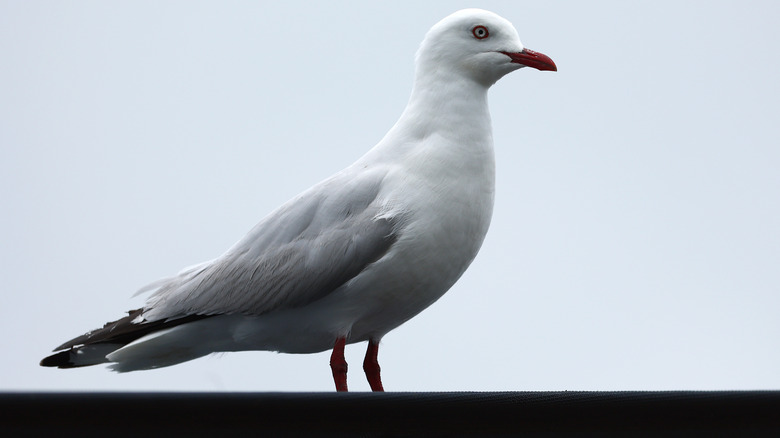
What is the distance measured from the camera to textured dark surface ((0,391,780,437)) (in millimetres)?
1622

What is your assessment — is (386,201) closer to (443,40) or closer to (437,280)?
(437,280)

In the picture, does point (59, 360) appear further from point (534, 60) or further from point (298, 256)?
point (534, 60)

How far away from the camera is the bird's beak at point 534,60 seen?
3.63 meters

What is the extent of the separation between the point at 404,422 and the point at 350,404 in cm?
11

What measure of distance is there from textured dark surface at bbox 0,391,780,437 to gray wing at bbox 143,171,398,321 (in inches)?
58.2

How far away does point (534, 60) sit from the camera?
3.63 m

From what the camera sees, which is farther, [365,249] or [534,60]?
[534,60]

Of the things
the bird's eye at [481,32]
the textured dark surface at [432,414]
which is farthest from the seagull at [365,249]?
the textured dark surface at [432,414]

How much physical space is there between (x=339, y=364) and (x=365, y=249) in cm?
42

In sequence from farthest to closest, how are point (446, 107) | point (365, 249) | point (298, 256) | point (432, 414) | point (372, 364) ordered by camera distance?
point (372, 364) < point (446, 107) < point (298, 256) < point (365, 249) < point (432, 414)

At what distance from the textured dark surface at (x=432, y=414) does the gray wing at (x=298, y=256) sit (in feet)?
4.85

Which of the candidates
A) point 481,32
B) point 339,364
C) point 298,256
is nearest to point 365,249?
point 298,256

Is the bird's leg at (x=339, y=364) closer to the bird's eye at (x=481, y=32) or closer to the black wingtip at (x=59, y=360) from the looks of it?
the black wingtip at (x=59, y=360)

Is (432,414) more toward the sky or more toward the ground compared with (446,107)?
more toward the ground
